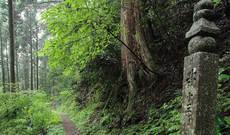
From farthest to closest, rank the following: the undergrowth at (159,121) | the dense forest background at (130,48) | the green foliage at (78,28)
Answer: the green foliage at (78,28) < the dense forest background at (130,48) < the undergrowth at (159,121)

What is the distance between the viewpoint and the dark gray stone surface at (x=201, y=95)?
11.0 ft

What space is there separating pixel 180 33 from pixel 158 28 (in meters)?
1.07

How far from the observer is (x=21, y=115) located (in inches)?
413

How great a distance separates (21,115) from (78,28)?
4375mm

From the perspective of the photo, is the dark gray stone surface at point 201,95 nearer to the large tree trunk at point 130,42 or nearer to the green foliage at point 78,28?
the green foliage at point 78,28

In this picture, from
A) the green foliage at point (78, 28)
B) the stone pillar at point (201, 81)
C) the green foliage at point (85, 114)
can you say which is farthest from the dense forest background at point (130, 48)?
the stone pillar at point (201, 81)

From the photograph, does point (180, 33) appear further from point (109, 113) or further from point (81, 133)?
point (81, 133)

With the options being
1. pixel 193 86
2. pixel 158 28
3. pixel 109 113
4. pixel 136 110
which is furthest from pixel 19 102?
pixel 193 86

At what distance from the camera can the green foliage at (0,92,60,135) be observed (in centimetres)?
996

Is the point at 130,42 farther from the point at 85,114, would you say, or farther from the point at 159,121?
the point at 85,114

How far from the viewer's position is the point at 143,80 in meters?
8.49

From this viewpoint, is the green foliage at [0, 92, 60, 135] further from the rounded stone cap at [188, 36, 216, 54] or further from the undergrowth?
the rounded stone cap at [188, 36, 216, 54]

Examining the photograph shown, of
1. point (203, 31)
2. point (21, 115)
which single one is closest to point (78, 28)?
point (21, 115)

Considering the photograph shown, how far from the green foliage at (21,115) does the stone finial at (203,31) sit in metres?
7.78
